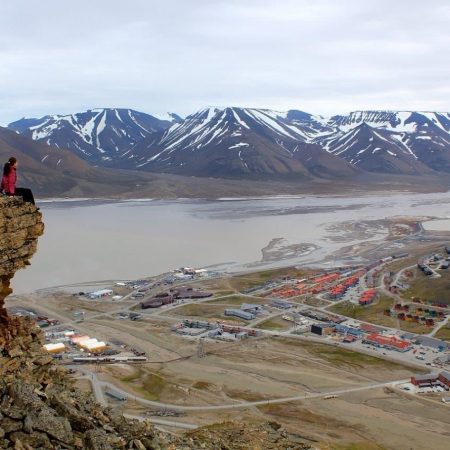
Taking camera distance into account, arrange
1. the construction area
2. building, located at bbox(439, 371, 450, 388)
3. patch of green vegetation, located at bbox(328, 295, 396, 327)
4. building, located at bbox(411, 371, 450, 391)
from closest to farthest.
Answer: the construction area, building, located at bbox(411, 371, 450, 391), building, located at bbox(439, 371, 450, 388), patch of green vegetation, located at bbox(328, 295, 396, 327)

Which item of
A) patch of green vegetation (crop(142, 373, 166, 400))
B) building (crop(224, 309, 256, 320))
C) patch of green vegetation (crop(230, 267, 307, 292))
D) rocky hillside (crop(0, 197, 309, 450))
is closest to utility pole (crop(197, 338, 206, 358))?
patch of green vegetation (crop(142, 373, 166, 400))

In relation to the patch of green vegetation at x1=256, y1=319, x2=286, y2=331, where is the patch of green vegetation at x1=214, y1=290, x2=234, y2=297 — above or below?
above

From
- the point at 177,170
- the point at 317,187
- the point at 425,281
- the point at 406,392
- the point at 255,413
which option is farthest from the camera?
the point at 177,170

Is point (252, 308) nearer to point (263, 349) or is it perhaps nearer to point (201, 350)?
point (263, 349)

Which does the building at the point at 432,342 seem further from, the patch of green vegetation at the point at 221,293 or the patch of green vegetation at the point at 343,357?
the patch of green vegetation at the point at 221,293

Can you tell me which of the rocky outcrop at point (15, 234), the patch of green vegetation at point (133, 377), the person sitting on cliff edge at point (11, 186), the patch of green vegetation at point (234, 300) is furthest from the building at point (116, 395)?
the patch of green vegetation at point (234, 300)

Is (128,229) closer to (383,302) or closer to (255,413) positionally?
(383,302)

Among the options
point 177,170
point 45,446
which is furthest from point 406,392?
point 177,170

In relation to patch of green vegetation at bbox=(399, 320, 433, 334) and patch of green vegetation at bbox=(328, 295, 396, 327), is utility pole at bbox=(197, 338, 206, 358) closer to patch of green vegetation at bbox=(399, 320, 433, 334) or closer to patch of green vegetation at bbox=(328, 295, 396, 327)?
patch of green vegetation at bbox=(328, 295, 396, 327)
